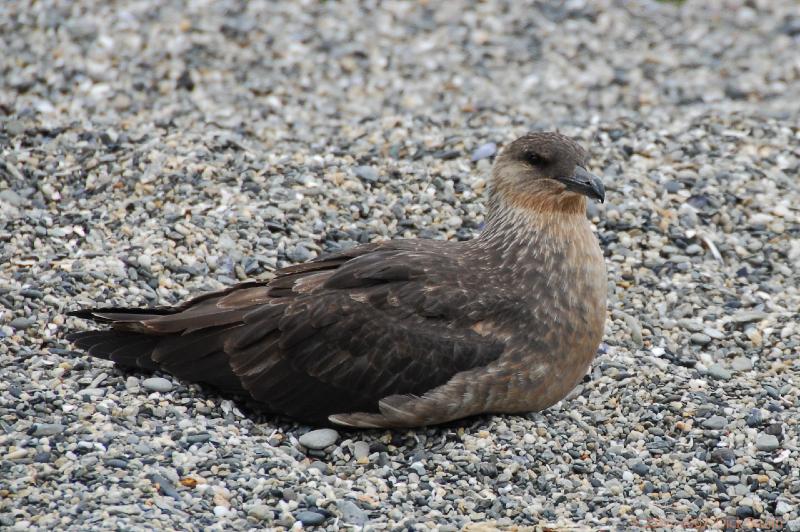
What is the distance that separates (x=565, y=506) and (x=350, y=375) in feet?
4.42

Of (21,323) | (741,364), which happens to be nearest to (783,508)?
(741,364)

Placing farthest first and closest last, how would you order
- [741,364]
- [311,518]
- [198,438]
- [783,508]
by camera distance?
[741,364], [198,438], [783,508], [311,518]

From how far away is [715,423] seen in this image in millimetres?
6430

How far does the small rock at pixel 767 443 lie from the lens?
20.4 ft

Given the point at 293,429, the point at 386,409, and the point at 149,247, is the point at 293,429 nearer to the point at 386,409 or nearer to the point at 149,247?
the point at 386,409

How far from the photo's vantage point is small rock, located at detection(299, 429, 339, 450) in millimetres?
6227

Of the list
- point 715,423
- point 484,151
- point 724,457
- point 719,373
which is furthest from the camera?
point 484,151

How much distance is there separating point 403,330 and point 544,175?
1276 mm

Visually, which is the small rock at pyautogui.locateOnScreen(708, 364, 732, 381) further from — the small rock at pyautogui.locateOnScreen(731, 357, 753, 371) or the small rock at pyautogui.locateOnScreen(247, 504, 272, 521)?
the small rock at pyautogui.locateOnScreen(247, 504, 272, 521)

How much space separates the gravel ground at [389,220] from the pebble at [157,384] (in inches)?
0.4

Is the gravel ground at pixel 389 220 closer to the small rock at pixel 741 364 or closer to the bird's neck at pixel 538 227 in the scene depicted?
the small rock at pixel 741 364

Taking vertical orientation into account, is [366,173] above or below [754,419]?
above

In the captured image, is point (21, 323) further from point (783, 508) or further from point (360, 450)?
point (783, 508)

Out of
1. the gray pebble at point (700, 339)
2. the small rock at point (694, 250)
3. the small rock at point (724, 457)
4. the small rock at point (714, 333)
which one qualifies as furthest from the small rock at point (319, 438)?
the small rock at point (694, 250)
